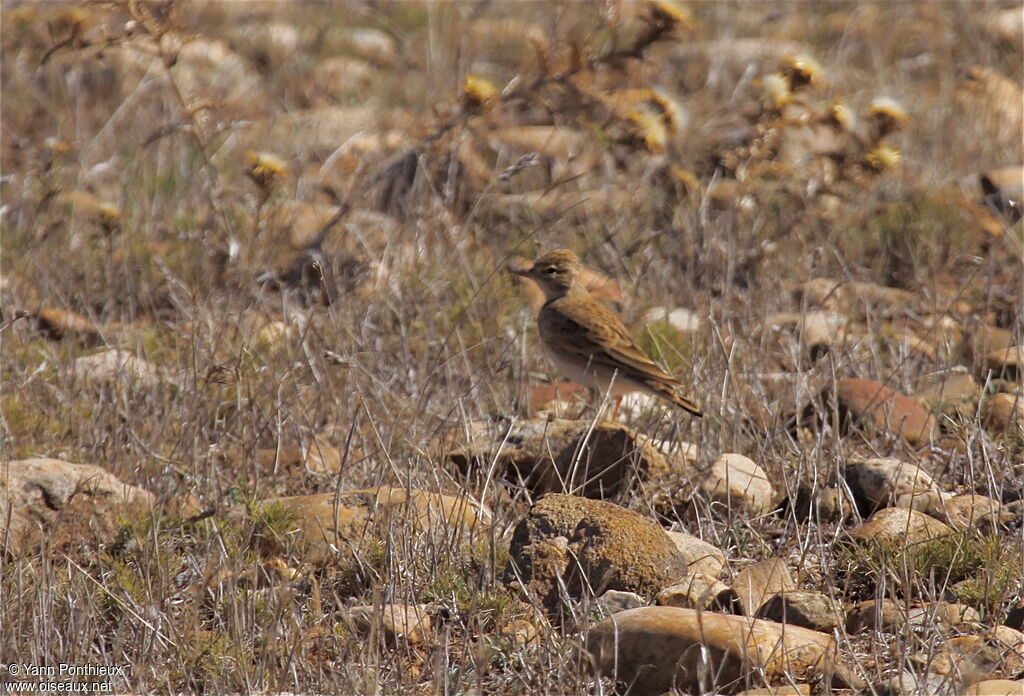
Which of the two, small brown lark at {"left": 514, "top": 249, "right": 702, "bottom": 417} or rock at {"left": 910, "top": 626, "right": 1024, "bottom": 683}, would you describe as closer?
rock at {"left": 910, "top": 626, "right": 1024, "bottom": 683}

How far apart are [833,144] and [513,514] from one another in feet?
17.8

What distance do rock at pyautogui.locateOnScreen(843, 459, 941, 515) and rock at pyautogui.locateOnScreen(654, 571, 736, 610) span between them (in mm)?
846

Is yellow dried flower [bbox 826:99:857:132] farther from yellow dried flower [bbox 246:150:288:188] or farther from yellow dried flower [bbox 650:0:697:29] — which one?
yellow dried flower [bbox 246:150:288:188]

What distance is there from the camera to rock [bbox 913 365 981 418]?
16.7ft

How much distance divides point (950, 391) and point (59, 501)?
348 centimetres

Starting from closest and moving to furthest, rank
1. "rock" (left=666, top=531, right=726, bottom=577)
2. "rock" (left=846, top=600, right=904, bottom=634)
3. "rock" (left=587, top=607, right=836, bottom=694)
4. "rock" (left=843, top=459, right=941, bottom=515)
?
"rock" (left=587, top=607, right=836, bottom=694) → "rock" (left=846, top=600, right=904, bottom=634) → "rock" (left=666, top=531, right=726, bottom=577) → "rock" (left=843, top=459, right=941, bottom=515)

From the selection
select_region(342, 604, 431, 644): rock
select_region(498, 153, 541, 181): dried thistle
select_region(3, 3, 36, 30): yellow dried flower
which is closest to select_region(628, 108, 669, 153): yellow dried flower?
select_region(498, 153, 541, 181): dried thistle

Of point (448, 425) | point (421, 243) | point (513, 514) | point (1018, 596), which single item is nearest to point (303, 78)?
point (421, 243)

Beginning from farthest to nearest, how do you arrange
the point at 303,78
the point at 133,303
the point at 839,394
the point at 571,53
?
the point at 303,78 < the point at 571,53 < the point at 133,303 < the point at 839,394

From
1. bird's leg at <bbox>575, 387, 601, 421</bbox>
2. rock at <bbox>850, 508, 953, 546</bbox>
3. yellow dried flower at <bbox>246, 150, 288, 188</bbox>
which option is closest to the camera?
rock at <bbox>850, 508, 953, 546</bbox>

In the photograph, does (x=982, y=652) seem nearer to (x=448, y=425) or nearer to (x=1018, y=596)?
(x=1018, y=596)

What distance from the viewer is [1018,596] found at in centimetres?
355

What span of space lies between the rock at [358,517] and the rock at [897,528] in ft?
3.85

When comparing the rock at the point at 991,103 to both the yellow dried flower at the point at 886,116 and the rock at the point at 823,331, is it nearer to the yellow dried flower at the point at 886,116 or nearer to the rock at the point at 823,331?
the yellow dried flower at the point at 886,116
